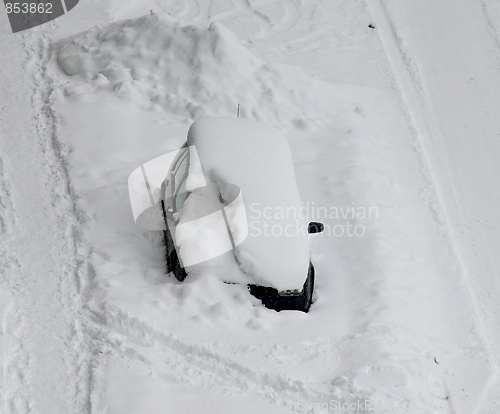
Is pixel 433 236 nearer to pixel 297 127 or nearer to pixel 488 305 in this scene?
pixel 488 305

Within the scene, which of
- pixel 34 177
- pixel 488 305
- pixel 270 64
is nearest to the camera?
pixel 488 305

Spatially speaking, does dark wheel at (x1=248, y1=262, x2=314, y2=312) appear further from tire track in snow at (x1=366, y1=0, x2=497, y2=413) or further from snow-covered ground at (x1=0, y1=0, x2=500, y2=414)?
tire track in snow at (x1=366, y1=0, x2=497, y2=413)

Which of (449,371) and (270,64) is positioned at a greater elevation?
(270,64)

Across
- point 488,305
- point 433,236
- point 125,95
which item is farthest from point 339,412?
point 125,95

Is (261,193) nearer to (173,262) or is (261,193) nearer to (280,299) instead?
(280,299)

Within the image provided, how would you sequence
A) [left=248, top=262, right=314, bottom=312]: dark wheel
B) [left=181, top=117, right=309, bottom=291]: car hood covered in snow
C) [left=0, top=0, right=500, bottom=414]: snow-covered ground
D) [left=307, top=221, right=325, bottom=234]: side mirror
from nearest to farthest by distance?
[left=0, top=0, right=500, bottom=414]: snow-covered ground, [left=181, top=117, right=309, bottom=291]: car hood covered in snow, [left=248, top=262, right=314, bottom=312]: dark wheel, [left=307, top=221, right=325, bottom=234]: side mirror

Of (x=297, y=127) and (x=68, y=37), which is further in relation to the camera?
(x=68, y=37)

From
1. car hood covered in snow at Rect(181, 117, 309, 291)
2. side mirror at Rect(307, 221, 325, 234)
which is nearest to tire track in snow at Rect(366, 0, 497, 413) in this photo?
side mirror at Rect(307, 221, 325, 234)
